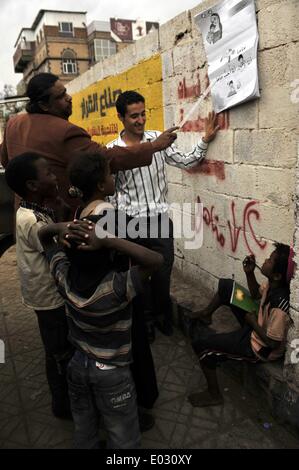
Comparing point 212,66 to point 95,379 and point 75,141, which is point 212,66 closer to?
point 75,141

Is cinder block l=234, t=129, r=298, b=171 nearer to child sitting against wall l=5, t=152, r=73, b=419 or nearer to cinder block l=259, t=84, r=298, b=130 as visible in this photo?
cinder block l=259, t=84, r=298, b=130

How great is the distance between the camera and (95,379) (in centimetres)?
167

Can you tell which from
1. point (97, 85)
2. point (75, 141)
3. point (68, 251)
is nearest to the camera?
point (68, 251)

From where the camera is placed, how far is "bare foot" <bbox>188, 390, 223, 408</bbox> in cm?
240

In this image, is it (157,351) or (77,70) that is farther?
(77,70)

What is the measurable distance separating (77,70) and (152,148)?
4980cm

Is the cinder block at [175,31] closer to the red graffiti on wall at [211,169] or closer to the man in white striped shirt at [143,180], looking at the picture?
the man in white striped shirt at [143,180]

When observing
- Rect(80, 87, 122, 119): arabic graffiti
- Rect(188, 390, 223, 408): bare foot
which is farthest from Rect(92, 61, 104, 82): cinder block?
Rect(188, 390, 223, 408): bare foot

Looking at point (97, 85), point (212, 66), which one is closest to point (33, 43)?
point (97, 85)

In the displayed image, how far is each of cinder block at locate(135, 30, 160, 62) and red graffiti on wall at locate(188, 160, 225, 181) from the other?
4.49ft

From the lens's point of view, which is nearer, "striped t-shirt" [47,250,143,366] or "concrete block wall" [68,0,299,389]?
"striped t-shirt" [47,250,143,366]

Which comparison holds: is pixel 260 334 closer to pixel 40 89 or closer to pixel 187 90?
pixel 40 89

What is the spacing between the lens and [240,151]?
9.28 ft

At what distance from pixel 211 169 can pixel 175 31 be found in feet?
4.42
